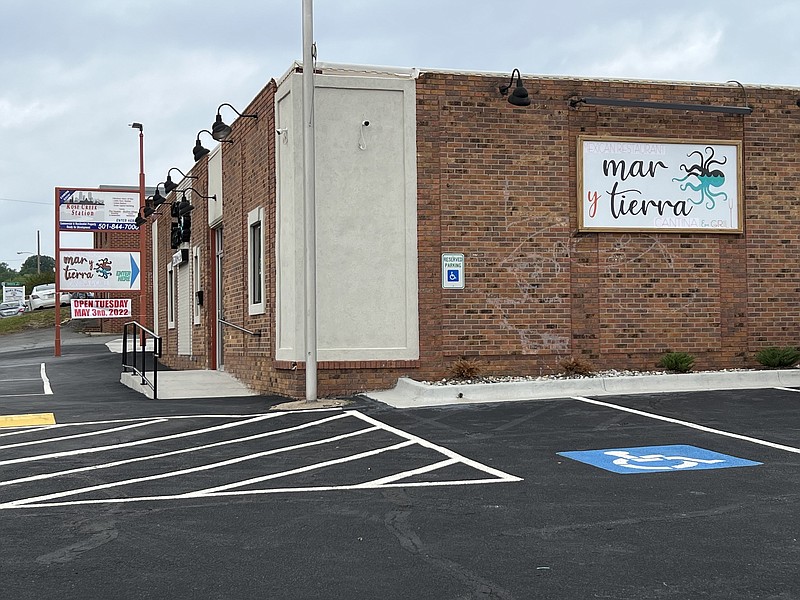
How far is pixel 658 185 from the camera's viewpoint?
18.2m

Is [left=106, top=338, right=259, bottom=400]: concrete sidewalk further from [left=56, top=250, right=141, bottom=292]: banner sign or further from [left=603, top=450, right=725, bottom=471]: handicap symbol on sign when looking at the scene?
[left=56, top=250, right=141, bottom=292]: banner sign

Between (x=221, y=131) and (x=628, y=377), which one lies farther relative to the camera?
(x=221, y=131)

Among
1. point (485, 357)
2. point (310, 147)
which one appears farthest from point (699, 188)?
point (310, 147)

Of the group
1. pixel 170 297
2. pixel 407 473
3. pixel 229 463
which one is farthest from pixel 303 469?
pixel 170 297

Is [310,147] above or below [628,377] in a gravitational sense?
above

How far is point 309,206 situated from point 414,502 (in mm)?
8278

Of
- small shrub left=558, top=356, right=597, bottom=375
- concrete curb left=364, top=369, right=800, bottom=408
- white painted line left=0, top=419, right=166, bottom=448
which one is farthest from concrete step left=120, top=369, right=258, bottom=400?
small shrub left=558, top=356, right=597, bottom=375

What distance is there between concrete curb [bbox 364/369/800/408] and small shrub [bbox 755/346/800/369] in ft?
2.48

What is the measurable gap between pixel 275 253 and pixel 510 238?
163 inches

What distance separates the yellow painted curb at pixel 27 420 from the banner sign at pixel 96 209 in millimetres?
24884

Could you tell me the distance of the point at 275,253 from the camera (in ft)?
58.0

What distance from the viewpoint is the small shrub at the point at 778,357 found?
17.5m

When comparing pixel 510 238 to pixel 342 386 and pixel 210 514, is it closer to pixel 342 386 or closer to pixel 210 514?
pixel 342 386

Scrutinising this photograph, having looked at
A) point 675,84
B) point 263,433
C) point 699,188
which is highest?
point 675,84
